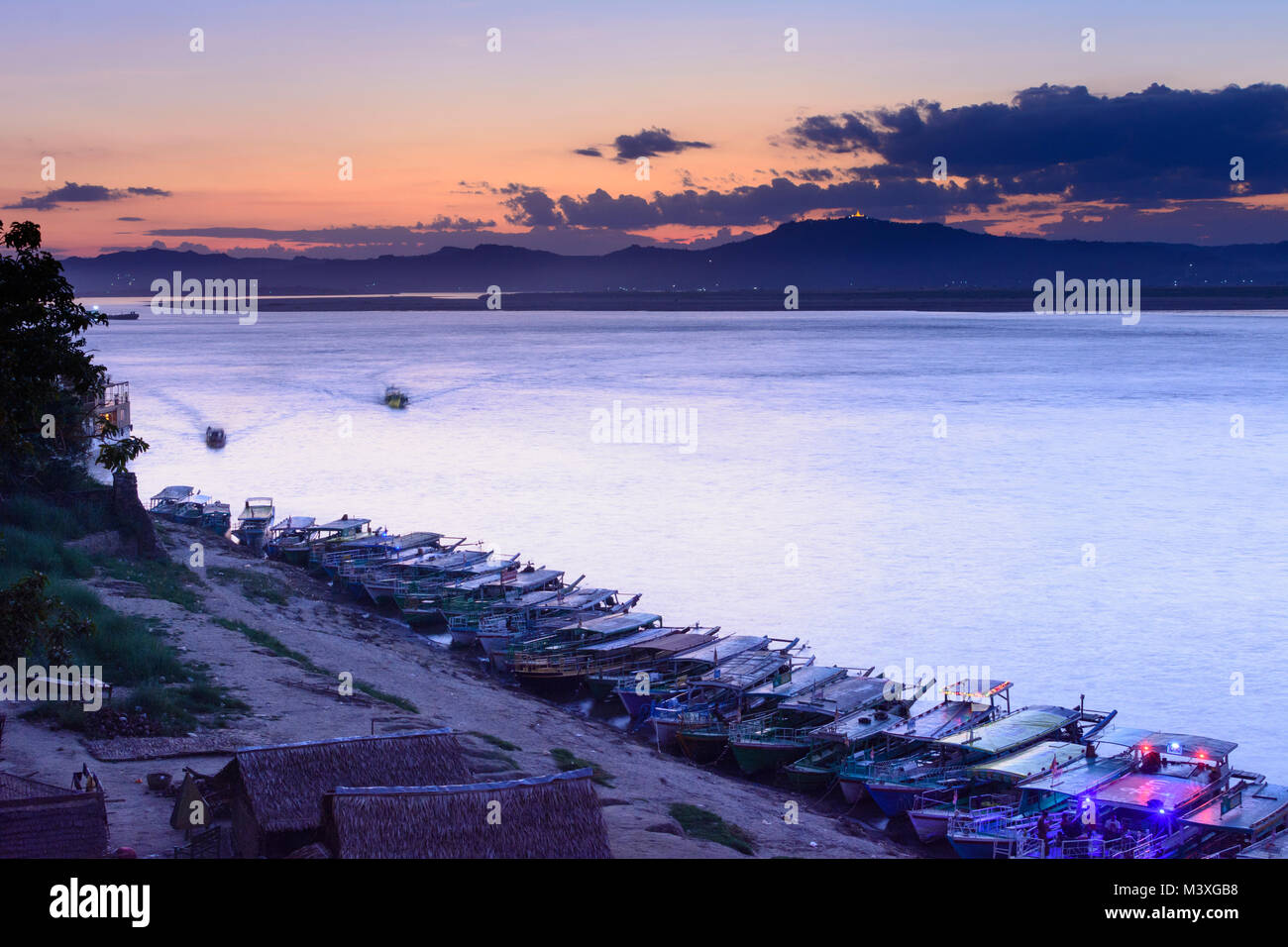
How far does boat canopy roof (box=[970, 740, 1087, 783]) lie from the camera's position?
16.8 metres

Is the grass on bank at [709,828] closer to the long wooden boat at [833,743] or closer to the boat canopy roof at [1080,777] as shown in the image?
the long wooden boat at [833,743]

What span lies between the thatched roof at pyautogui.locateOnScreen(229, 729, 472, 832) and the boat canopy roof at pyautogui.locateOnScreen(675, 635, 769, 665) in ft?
36.2

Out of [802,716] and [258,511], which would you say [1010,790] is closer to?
[802,716]

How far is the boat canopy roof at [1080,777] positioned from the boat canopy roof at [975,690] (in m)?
3.43

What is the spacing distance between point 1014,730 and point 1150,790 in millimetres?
3105

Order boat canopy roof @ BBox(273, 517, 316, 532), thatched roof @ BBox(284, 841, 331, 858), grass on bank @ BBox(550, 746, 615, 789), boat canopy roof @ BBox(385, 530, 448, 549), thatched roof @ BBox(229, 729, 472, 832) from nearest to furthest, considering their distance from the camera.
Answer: thatched roof @ BBox(284, 841, 331, 858) → thatched roof @ BBox(229, 729, 472, 832) → grass on bank @ BBox(550, 746, 615, 789) → boat canopy roof @ BBox(385, 530, 448, 549) → boat canopy roof @ BBox(273, 517, 316, 532)

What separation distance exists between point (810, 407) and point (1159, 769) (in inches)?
2560

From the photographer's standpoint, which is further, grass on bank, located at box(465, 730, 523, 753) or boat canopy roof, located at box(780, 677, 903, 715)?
boat canopy roof, located at box(780, 677, 903, 715)

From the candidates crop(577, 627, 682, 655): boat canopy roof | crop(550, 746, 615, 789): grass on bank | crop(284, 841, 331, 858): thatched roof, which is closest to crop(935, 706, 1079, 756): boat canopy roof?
crop(550, 746, 615, 789): grass on bank

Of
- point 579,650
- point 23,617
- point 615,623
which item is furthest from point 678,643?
point 23,617

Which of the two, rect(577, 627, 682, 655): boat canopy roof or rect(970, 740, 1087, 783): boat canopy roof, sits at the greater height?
rect(577, 627, 682, 655): boat canopy roof

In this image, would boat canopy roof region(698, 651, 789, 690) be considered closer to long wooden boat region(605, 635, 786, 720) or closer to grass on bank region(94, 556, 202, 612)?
long wooden boat region(605, 635, 786, 720)

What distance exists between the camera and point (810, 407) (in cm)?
8131
